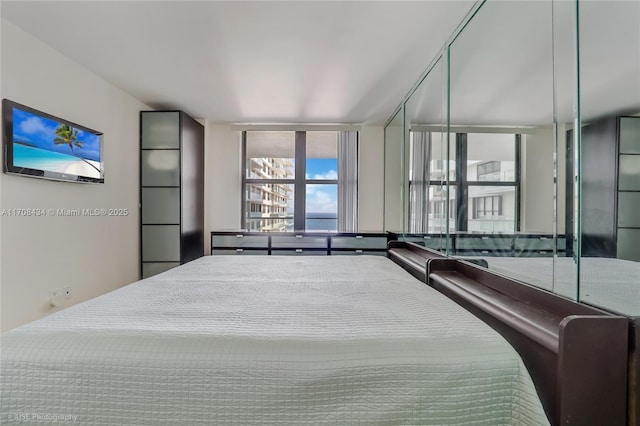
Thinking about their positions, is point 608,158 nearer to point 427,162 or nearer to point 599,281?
point 599,281

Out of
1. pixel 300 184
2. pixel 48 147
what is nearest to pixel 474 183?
pixel 300 184

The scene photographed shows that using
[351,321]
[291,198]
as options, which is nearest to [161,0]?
[351,321]

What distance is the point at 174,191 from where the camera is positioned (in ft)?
12.5

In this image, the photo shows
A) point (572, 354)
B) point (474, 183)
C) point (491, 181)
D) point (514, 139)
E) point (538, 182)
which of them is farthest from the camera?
point (474, 183)

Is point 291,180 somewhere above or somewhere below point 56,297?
above

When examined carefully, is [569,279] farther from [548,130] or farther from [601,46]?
[601,46]

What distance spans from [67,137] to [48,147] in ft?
0.78

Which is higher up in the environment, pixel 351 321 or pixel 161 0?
pixel 161 0

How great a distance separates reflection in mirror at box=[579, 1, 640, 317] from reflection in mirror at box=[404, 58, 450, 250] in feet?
3.46

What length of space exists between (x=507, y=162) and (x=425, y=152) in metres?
1.04

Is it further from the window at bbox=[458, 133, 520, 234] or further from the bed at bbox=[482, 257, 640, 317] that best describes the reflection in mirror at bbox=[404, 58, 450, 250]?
the bed at bbox=[482, 257, 640, 317]

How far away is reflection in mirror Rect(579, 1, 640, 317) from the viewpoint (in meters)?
0.92

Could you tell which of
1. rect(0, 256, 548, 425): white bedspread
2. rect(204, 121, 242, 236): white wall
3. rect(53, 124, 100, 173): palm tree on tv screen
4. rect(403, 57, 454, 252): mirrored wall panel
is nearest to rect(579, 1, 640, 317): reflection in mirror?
rect(0, 256, 548, 425): white bedspread

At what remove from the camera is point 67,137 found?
267 cm
